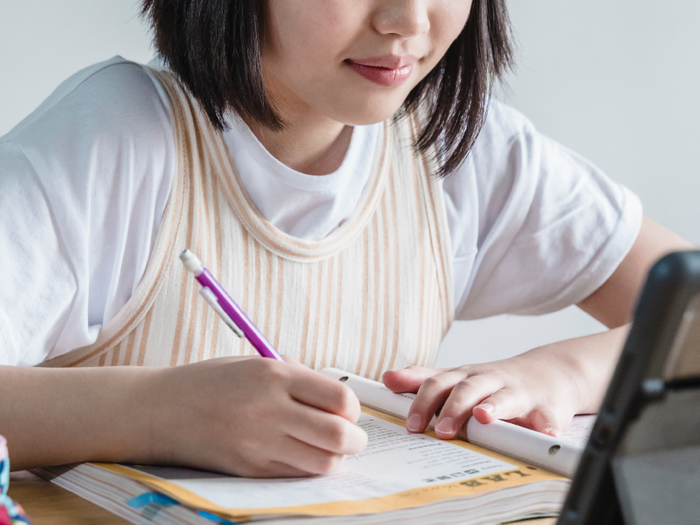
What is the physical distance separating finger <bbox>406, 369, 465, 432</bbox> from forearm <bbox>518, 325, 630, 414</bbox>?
116mm

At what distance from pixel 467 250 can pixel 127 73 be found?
1.36 feet

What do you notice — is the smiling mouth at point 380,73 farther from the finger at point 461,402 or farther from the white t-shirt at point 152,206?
the finger at point 461,402

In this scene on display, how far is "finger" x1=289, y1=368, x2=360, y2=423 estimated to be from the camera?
1.27ft

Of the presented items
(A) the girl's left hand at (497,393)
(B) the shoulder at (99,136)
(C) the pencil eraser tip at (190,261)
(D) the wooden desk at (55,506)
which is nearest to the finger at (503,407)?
(A) the girl's left hand at (497,393)

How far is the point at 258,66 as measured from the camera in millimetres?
572

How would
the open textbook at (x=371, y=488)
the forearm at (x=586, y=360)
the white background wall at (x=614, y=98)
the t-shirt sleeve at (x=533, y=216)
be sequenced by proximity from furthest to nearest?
the white background wall at (x=614, y=98) < the t-shirt sleeve at (x=533, y=216) < the forearm at (x=586, y=360) < the open textbook at (x=371, y=488)

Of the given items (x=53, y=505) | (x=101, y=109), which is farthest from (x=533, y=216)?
(x=53, y=505)

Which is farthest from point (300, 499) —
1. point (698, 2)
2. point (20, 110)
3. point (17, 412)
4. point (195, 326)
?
point (698, 2)

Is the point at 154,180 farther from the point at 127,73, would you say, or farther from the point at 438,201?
the point at 438,201

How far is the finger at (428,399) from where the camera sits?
0.49m

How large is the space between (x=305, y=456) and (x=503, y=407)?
0.17 metres

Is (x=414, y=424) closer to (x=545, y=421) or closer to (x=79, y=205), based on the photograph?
(x=545, y=421)

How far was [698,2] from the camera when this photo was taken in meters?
1.38

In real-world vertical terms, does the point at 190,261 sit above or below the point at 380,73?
below
